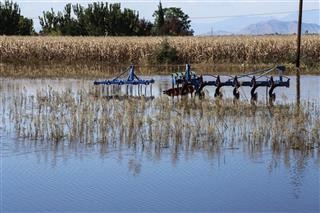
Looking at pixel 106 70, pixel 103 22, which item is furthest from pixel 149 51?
pixel 103 22

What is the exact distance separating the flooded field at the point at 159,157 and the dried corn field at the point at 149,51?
23145mm

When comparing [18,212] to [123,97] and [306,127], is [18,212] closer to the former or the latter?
[306,127]

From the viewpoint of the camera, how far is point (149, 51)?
42812 mm

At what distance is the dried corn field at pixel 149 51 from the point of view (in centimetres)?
4241

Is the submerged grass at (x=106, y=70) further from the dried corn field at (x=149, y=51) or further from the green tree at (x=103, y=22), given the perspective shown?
the green tree at (x=103, y=22)

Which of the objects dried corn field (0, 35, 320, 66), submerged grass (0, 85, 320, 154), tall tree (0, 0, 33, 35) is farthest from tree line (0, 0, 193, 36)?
submerged grass (0, 85, 320, 154)

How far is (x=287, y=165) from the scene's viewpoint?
40.6 ft

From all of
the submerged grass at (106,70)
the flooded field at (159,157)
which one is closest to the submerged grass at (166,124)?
the flooded field at (159,157)

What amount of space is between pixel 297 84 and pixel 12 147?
55.4 feet

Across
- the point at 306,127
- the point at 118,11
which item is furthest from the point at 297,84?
the point at 118,11

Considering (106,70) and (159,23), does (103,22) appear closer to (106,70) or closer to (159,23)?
(159,23)

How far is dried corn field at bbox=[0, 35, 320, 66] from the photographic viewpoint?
42.4 meters

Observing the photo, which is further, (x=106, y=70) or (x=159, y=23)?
(x=159, y=23)

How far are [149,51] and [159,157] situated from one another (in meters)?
30.2
